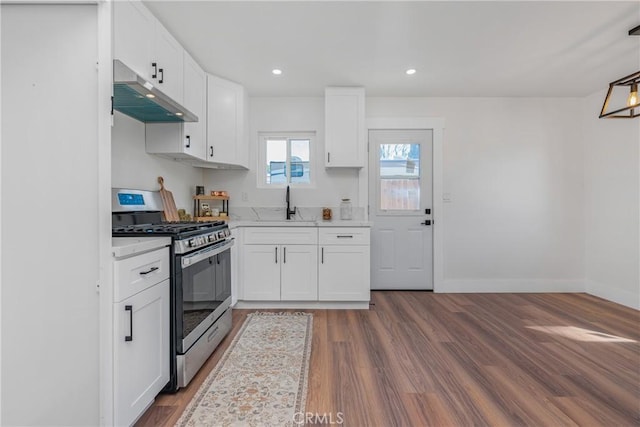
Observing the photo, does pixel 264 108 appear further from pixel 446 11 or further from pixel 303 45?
pixel 446 11

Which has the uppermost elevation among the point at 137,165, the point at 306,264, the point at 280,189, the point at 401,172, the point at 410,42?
the point at 410,42

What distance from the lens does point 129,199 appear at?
228 cm

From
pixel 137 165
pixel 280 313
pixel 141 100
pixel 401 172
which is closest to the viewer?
pixel 141 100

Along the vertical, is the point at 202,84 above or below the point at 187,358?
above

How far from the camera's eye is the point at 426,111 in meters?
3.80

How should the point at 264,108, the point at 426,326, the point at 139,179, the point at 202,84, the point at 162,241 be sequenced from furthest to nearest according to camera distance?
the point at 264,108 → the point at 202,84 → the point at 426,326 → the point at 139,179 → the point at 162,241

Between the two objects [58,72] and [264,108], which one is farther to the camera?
[264,108]

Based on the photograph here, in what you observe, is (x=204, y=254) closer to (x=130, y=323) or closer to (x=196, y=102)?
(x=130, y=323)

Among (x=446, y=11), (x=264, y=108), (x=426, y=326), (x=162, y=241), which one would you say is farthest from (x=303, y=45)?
(x=426, y=326)

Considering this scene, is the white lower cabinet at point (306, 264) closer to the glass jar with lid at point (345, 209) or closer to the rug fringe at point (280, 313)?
the rug fringe at point (280, 313)

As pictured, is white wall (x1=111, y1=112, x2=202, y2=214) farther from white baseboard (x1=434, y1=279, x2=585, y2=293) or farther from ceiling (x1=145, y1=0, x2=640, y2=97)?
white baseboard (x1=434, y1=279, x2=585, y2=293)

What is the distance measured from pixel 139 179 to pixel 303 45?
5.84 feet

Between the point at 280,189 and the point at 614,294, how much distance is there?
13.4ft

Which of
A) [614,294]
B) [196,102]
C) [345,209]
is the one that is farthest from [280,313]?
[614,294]
